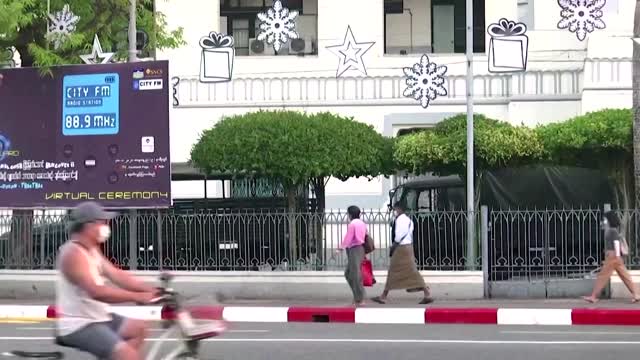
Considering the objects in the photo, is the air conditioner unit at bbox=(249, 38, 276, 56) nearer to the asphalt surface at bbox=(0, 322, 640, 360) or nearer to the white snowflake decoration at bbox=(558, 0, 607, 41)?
the white snowflake decoration at bbox=(558, 0, 607, 41)

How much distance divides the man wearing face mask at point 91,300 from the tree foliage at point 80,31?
10.5 metres

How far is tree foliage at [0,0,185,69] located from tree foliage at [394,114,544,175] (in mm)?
5406

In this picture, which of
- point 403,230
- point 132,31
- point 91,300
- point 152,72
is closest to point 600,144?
point 403,230

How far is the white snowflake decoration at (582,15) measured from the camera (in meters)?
15.9

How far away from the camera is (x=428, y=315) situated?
13359 mm

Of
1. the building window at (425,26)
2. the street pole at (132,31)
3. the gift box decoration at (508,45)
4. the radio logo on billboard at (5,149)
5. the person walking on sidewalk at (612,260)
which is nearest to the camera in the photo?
the person walking on sidewalk at (612,260)

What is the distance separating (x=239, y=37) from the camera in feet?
95.0

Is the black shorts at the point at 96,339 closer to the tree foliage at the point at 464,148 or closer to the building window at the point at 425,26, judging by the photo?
the tree foliage at the point at 464,148

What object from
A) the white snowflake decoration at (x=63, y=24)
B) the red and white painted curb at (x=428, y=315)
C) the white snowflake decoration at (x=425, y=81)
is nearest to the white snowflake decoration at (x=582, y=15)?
the white snowflake decoration at (x=425, y=81)

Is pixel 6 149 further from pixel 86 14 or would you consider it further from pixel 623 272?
pixel 623 272

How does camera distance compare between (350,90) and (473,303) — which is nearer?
(473,303)

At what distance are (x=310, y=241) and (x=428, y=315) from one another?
118 inches

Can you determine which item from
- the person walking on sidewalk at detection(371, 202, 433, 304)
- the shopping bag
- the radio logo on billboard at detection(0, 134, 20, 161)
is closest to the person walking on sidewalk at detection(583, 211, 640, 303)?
the person walking on sidewalk at detection(371, 202, 433, 304)

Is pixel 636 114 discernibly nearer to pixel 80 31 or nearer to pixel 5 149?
pixel 80 31
